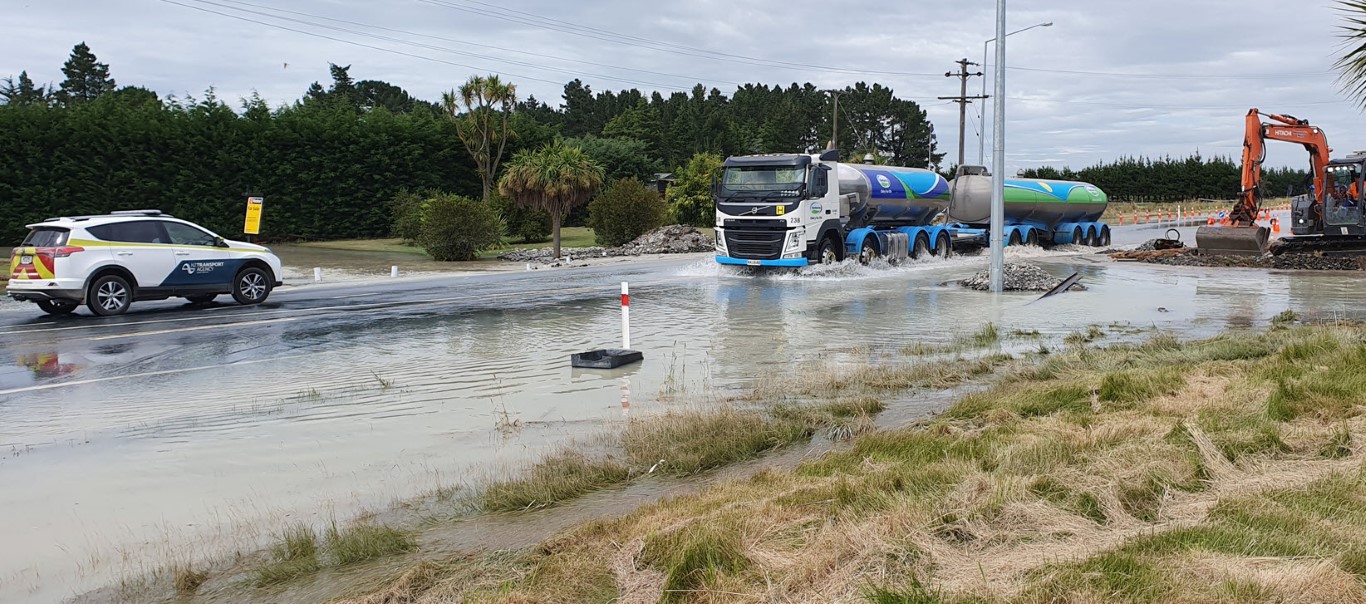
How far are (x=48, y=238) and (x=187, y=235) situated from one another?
83.9 inches

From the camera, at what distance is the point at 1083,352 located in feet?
36.9

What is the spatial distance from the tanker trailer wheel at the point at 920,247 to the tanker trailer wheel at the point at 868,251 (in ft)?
8.62

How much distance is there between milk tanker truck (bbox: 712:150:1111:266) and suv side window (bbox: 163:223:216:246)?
11414mm

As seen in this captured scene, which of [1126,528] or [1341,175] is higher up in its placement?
[1341,175]

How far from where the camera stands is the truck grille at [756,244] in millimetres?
23641

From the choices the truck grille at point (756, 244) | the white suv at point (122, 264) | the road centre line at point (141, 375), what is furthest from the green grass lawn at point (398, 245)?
the road centre line at point (141, 375)

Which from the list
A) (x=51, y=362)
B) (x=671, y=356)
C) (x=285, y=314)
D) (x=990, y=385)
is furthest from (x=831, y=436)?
(x=285, y=314)

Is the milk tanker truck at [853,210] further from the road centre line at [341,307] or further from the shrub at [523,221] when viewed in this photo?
the shrub at [523,221]

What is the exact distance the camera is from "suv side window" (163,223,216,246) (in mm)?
17703

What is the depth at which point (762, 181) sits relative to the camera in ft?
79.0

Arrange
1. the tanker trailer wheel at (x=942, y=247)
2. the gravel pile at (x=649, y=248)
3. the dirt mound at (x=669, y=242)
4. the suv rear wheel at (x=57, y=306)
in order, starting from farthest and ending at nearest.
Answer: the dirt mound at (x=669, y=242) → the gravel pile at (x=649, y=248) → the tanker trailer wheel at (x=942, y=247) → the suv rear wheel at (x=57, y=306)

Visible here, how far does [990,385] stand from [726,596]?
6384 mm

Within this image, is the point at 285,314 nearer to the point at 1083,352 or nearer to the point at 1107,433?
the point at 1083,352

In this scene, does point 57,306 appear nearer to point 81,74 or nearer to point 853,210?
point 853,210
